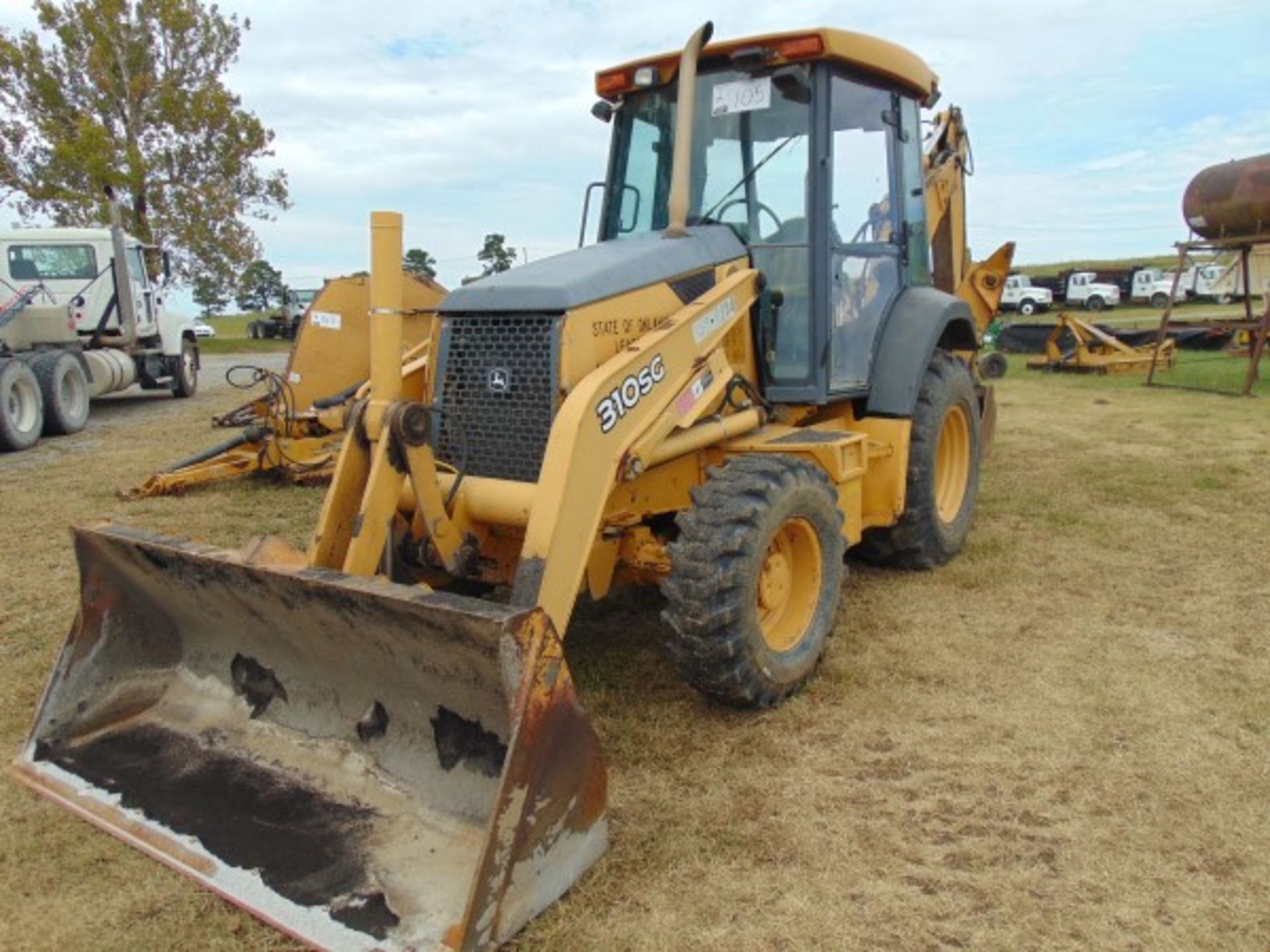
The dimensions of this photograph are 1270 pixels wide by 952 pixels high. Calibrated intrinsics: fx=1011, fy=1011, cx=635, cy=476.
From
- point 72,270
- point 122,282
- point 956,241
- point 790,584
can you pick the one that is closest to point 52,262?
point 72,270

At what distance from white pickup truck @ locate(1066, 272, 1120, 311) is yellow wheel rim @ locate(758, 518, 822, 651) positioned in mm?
38568

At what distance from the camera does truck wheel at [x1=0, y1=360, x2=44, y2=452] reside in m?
10.9

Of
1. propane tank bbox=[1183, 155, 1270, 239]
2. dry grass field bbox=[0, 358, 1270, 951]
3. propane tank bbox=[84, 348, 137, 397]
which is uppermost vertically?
propane tank bbox=[1183, 155, 1270, 239]

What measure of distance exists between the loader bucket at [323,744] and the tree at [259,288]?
83.9ft

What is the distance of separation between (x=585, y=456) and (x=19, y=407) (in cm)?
1072

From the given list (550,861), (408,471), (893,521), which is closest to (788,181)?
(893,521)

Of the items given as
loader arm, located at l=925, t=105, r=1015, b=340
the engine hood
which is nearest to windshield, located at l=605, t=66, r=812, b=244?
the engine hood

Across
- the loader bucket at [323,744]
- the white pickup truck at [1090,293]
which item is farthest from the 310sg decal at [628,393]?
the white pickup truck at [1090,293]

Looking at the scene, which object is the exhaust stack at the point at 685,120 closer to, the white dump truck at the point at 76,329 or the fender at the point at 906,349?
the fender at the point at 906,349

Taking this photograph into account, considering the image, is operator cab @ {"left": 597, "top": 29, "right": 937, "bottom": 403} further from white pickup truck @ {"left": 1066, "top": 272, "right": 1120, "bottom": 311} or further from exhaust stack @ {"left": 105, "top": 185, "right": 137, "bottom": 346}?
white pickup truck @ {"left": 1066, "top": 272, "right": 1120, "bottom": 311}

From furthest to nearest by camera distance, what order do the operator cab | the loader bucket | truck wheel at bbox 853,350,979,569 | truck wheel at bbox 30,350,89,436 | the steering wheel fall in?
truck wheel at bbox 30,350,89,436
truck wheel at bbox 853,350,979,569
the steering wheel
the operator cab
the loader bucket

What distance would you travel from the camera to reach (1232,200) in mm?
13812

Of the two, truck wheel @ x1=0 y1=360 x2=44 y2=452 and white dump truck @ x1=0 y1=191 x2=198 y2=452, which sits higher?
white dump truck @ x1=0 y1=191 x2=198 y2=452

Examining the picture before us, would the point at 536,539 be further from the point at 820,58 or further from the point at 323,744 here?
the point at 820,58
